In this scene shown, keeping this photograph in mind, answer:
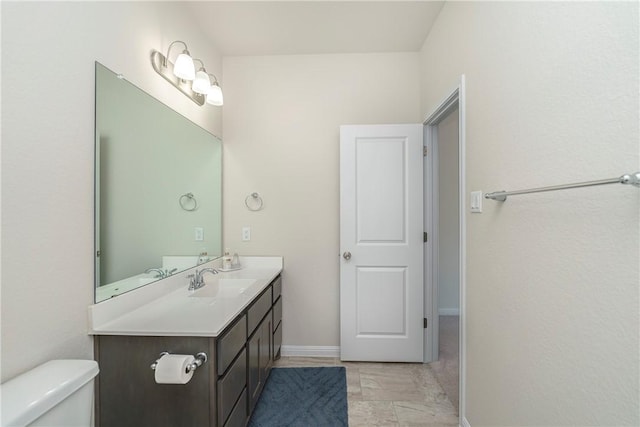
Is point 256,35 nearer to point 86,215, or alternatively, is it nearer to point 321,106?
point 321,106

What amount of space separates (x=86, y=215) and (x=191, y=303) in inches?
26.4

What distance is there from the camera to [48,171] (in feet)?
3.18

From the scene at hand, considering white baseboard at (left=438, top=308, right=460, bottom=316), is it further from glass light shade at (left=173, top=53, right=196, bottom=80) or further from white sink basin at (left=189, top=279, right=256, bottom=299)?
glass light shade at (left=173, top=53, right=196, bottom=80)

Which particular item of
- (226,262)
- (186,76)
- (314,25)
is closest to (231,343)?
(226,262)

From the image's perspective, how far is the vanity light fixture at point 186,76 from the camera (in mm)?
1607

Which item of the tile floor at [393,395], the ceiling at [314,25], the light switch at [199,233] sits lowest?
the tile floor at [393,395]

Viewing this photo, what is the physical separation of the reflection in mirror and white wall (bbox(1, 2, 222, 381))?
0.22ft

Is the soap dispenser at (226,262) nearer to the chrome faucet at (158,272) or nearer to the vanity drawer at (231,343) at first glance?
the chrome faucet at (158,272)

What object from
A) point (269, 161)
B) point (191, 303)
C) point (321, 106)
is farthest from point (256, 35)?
point (191, 303)

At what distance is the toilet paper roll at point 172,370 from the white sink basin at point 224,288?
1.92ft

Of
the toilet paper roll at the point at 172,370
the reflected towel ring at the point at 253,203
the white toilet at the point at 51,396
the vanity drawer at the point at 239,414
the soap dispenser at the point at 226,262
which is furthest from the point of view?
the reflected towel ring at the point at 253,203

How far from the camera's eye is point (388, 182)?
7.47ft

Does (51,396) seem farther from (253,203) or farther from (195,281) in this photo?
(253,203)

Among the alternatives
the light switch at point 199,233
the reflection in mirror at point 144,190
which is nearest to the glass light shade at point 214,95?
the reflection in mirror at point 144,190
